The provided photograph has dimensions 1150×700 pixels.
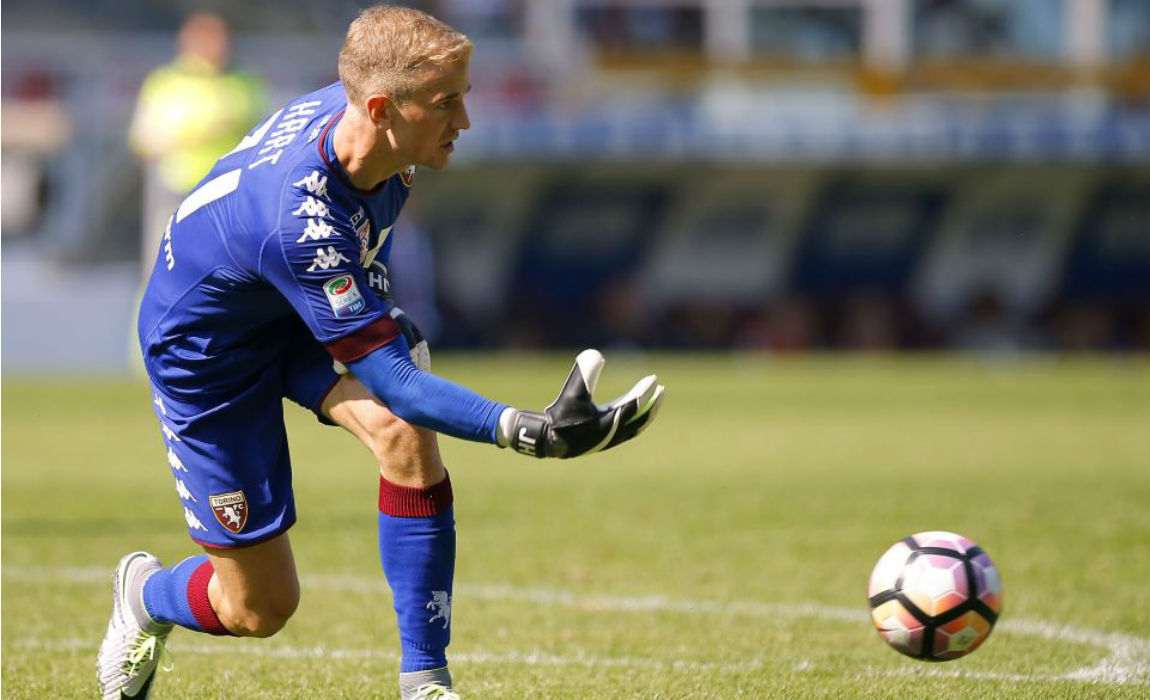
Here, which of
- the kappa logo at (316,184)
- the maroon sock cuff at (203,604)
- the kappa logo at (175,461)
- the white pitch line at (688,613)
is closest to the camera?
the kappa logo at (316,184)

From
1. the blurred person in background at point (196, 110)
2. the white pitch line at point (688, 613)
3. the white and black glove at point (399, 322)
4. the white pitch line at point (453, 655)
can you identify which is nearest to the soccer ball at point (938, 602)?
the white pitch line at point (688, 613)

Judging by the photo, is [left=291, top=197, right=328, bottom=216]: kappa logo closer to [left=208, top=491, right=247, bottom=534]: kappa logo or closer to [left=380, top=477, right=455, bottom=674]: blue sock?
[left=380, top=477, right=455, bottom=674]: blue sock

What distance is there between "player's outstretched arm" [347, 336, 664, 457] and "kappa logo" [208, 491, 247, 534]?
755 millimetres

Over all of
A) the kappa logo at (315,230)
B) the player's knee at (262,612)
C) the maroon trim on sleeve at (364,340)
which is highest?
the kappa logo at (315,230)

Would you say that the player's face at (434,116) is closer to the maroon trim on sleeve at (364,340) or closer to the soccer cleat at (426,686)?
the maroon trim on sleeve at (364,340)

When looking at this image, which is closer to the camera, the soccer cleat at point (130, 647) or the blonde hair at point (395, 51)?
the blonde hair at point (395, 51)

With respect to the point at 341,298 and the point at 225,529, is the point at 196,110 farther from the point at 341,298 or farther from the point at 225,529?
the point at 341,298

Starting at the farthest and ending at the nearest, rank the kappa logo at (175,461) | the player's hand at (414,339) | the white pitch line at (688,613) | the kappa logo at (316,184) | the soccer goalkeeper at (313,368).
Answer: the white pitch line at (688,613), the kappa logo at (175,461), the player's hand at (414,339), the kappa logo at (316,184), the soccer goalkeeper at (313,368)

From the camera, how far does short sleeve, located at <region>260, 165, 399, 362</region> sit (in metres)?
3.79

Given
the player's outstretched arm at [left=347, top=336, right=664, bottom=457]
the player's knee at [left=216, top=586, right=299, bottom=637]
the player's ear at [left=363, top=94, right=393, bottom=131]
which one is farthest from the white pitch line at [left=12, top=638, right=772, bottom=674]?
the player's ear at [left=363, top=94, right=393, bottom=131]

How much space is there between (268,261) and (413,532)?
806 millimetres

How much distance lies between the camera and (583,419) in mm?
3531

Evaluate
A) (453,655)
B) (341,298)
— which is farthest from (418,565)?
(453,655)

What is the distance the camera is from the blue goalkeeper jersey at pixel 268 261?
380 cm
